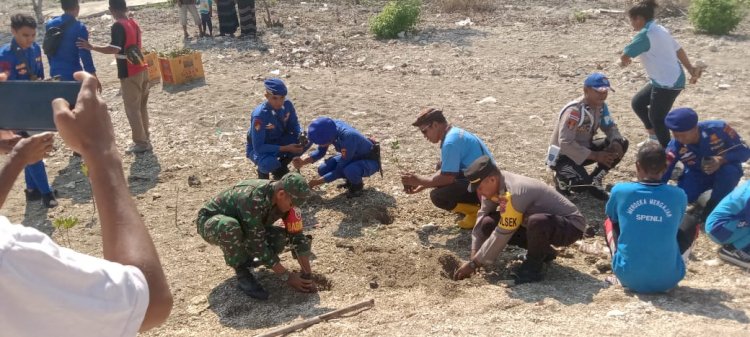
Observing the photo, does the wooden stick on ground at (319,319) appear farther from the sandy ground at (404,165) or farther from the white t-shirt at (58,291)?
the white t-shirt at (58,291)

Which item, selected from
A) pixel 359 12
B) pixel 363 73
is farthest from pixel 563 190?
pixel 359 12

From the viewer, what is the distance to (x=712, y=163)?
5.68 m

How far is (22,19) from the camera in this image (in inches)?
252

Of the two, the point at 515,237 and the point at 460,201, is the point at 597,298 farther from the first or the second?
the point at 460,201

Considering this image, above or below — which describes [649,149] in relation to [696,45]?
above

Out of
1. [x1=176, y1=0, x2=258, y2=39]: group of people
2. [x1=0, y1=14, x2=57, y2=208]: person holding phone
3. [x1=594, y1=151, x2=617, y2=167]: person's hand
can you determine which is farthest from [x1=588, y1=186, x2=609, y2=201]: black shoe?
[x1=176, y1=0, x2=258, y2=39]: group of people

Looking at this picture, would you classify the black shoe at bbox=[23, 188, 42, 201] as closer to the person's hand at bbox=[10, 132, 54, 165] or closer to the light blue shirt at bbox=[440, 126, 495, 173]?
the light blue shirt at bbox=[440, 126, 495, 173]

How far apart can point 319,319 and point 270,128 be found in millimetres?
2537

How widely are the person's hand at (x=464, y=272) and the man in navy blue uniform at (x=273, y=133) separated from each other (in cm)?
210

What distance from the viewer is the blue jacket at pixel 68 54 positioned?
724 cm

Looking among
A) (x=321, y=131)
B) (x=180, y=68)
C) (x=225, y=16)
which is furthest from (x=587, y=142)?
(x=225, y=16)

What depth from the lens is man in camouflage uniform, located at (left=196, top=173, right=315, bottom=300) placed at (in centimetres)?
470

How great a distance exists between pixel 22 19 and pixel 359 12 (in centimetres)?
973

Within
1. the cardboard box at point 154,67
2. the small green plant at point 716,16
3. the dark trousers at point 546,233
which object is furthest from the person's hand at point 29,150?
the small green plant at point 716,16
